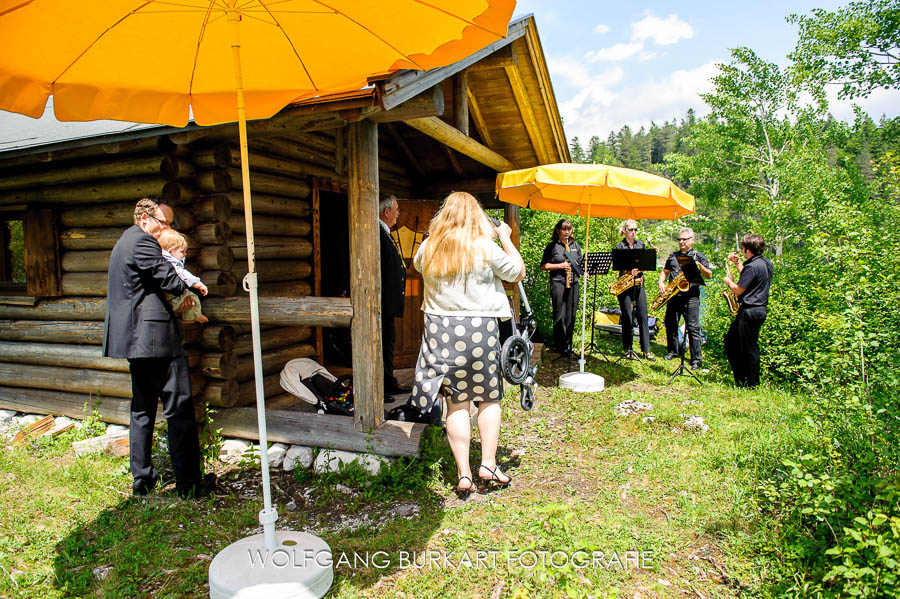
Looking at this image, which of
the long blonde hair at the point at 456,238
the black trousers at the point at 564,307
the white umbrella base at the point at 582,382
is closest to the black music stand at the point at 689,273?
the white umbrella base at the point at 582,382

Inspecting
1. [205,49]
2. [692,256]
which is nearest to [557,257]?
[692,256]

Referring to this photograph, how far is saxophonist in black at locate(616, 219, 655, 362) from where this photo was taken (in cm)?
834

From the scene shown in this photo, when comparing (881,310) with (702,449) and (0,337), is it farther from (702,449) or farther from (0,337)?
(0,337)

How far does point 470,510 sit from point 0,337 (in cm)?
618

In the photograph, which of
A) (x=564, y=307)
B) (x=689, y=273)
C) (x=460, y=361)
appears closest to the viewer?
(x=460, y=361)

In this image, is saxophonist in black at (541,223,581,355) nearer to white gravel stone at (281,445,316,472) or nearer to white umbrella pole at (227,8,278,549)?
white gravel stone at (281,445,316,472)

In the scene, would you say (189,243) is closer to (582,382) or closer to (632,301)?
(582,382)

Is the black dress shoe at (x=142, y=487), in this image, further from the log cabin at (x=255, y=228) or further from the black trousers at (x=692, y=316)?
the black trousers at (x=692, y=316)

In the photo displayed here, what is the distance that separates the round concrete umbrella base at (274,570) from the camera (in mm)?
2627

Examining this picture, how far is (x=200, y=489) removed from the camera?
159 inches

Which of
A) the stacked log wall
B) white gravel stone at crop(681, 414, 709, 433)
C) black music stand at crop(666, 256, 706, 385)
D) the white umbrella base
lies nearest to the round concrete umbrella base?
the stacked log wall

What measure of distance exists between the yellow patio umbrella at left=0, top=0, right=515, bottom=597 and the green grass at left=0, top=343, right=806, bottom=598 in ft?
2.10

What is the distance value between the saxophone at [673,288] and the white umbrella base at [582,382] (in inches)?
79.4

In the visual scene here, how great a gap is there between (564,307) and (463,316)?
481 cm
